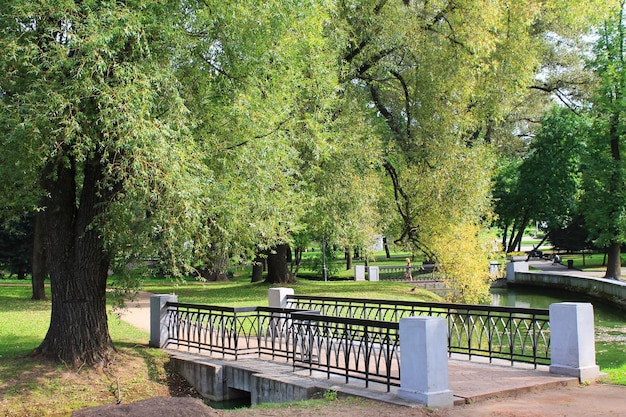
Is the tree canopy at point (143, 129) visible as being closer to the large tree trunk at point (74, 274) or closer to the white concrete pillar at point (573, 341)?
the large tree trunk at point (74, 274)

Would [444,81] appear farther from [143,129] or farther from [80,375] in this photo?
[80,375]

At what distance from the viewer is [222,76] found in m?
14.4

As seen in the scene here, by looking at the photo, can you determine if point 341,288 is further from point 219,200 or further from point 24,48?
point 24,48

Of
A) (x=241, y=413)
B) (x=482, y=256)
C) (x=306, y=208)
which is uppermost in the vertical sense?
(x=306, y=208)

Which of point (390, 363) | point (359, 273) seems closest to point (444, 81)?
point (390, 363)

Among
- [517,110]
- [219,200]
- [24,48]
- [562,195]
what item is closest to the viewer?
[24,48]

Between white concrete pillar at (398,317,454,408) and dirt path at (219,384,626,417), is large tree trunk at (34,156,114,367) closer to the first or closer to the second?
dirt path at (219,384,626,417)

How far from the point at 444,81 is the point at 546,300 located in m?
15.1

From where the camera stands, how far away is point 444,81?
85.2ft

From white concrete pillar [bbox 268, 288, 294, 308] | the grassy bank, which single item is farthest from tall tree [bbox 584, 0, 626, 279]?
white concrete pillar [bbox 268, 288, 294, 308]

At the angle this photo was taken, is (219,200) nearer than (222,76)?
Yes

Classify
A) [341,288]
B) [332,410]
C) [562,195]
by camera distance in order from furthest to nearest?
[562,195] → [341,288] → [332,410]

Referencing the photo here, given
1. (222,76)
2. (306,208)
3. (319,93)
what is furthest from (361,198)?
(222,76)

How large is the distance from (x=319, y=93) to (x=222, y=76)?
24.8 ft
